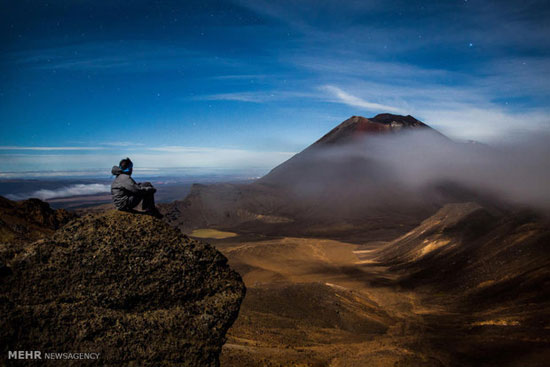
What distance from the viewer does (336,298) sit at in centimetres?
1427

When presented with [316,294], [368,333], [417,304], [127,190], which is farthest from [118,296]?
[417,304]

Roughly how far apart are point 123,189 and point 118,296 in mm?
1634

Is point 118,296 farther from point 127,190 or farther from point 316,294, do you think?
point 316,294

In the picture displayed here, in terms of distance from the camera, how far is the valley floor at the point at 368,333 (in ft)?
25.2

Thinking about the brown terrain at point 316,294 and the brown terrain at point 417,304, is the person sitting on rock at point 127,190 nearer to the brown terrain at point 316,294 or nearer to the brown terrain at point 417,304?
the brown terrain at point 316,294

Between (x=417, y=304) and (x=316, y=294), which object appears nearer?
(x=316, y=294)

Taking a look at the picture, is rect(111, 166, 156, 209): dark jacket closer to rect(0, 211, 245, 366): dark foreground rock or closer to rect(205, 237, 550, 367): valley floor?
rect(0, 211, 245, 366): dark foreground rock

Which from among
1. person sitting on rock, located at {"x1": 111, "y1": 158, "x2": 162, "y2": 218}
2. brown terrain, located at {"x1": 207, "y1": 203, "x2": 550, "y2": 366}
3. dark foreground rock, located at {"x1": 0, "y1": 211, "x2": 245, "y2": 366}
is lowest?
brown terrain, located at {"x1": 207, "y1": 203, "x2": 550, "y2": 366}

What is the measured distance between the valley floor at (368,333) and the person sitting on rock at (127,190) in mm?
3095

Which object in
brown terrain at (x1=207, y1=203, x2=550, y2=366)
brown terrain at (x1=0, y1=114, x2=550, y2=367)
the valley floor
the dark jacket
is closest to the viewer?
brown terrain at (x1=0, y1=114, x2=550, y2=367)

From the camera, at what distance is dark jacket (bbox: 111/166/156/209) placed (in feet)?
17.2

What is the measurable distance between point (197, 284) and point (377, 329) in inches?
362

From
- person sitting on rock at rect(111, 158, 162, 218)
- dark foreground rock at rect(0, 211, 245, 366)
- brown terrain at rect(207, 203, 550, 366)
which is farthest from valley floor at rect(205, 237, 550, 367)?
person sitting on rock at rect(111, 158, 162, 218)

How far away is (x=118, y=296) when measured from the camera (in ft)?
15.9
